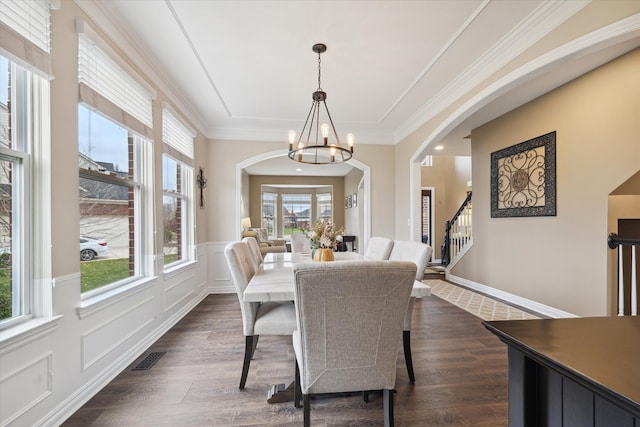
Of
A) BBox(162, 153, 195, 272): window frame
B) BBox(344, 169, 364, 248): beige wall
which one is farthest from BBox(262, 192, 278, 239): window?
BBox(162, 153, 195, 272): window frame

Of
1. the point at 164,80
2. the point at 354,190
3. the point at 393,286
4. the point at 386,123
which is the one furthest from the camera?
the point at 354,190

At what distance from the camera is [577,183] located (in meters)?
3.31

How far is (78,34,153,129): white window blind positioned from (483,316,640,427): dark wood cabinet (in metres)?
2.78

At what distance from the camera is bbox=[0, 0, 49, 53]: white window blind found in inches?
57.7

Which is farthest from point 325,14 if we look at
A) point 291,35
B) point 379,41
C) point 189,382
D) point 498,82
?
point 189,382

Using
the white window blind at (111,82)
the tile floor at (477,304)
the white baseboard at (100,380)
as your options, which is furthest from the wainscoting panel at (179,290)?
the tile floor at (477,304)

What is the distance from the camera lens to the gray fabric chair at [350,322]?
1237 millimetres

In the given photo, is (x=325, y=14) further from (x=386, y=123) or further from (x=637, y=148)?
(x=637, y=148)

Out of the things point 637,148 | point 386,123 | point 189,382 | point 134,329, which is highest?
point 386,123

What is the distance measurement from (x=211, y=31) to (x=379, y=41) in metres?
1.45

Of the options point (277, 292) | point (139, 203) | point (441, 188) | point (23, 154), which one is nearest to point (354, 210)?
point (441, 188)

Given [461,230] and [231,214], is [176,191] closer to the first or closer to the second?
[231,214]

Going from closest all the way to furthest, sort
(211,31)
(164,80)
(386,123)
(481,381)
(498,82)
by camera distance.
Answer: (481,381)
(211,31)
(498,82)
(164,80)
(386,123)

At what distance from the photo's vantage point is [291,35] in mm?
2486
